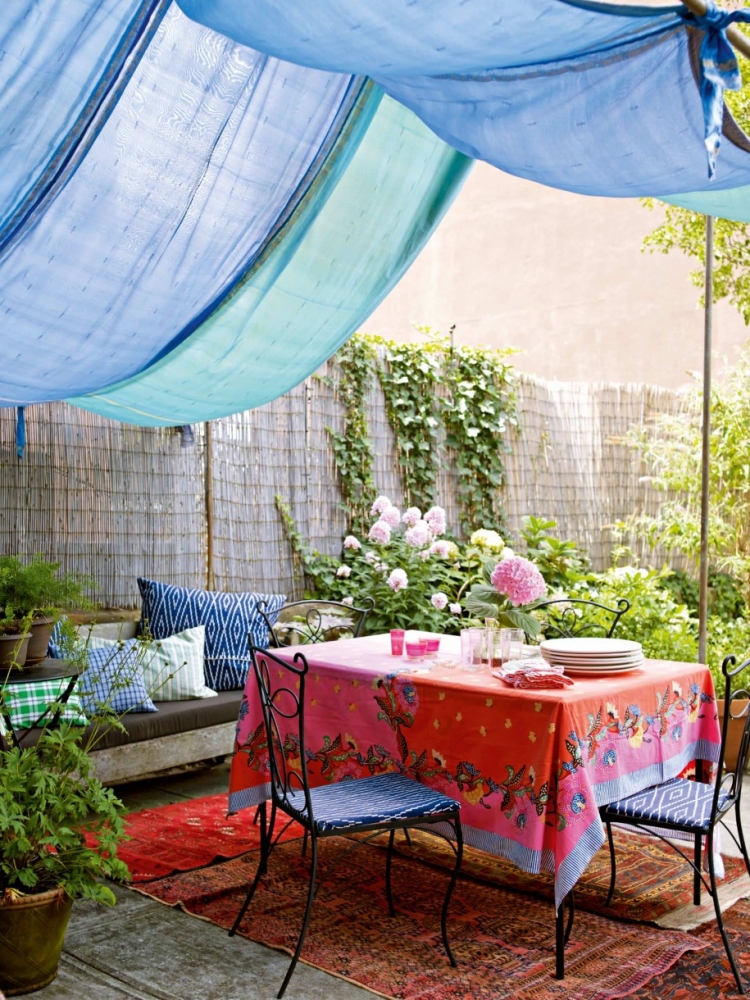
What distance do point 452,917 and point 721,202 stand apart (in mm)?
2295

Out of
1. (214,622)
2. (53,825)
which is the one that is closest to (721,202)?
(53,825)

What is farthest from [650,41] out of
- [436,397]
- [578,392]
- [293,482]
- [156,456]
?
[578,392]

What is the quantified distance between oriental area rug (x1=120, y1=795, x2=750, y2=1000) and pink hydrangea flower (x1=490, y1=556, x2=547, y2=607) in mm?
973

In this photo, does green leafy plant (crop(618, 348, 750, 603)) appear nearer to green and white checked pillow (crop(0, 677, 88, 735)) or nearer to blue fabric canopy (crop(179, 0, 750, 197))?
blue fabric canopy (crop(179, 0, 750, 197))

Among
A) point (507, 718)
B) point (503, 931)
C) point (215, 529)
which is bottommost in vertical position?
point (503, 931)

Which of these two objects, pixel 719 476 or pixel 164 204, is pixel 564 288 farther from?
pixel 164 204

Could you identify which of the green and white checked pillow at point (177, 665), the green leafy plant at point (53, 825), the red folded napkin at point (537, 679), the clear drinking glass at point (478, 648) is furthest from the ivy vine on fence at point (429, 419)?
the green leafy plant at point (53, 825)

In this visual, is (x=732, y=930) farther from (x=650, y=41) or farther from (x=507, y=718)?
(x=650, y=41)

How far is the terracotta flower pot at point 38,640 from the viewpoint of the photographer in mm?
3670

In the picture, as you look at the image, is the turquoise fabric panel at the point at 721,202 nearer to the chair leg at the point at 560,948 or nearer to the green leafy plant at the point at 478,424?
the chair leg at the point at 560,948

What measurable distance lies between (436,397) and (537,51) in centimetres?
462

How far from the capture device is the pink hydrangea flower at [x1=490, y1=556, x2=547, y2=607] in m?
3.05

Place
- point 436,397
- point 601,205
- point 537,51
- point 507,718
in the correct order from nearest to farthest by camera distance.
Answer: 1. point 537,51
2. point 507,718
3. point 436,397
4. point 601,205

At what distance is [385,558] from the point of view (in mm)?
5812
